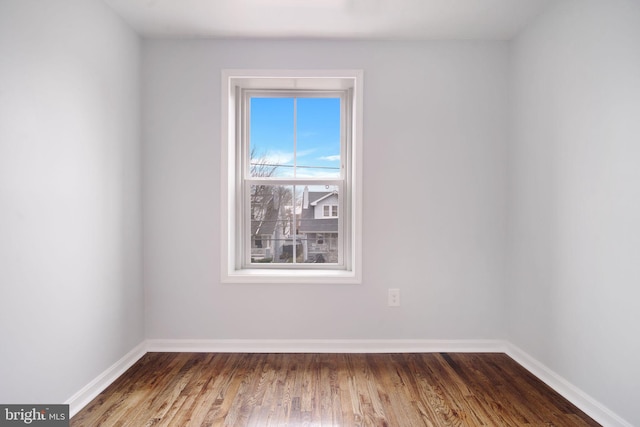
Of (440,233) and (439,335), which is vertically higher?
(440,233)

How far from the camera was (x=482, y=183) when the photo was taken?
292 cm

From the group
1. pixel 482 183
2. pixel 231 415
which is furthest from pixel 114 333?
pixel 482 183

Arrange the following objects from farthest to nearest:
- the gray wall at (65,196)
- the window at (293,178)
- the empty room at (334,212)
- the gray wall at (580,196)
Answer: the window at (293,178) → the empty room at (334,212) → the gray wall at (580,196) → the gray wall at (65,196)

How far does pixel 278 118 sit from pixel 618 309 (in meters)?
2.63

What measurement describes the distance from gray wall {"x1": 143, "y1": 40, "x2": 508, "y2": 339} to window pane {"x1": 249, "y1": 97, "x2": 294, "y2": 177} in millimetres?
368

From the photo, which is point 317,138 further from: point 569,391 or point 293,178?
point 569,391

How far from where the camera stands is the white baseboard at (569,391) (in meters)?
1.94

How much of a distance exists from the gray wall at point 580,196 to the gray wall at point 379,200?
233mm

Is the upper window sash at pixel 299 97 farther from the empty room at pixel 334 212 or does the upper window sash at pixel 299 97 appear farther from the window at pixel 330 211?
the window at pixel 330 211

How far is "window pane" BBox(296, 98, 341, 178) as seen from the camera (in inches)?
126

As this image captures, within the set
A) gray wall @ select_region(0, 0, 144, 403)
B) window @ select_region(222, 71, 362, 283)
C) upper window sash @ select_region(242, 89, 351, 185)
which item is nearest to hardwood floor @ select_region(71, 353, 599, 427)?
gray wall @ select_region(0, 0, 144, 403)

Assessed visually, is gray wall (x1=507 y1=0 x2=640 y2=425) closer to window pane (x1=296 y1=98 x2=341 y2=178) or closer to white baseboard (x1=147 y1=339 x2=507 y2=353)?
white baseboard (x1=147 y1=339 x2=507 y2=353)

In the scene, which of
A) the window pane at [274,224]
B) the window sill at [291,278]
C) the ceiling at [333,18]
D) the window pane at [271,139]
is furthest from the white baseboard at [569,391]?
the ceiling at [333,18]

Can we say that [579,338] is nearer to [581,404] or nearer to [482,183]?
[581,404]
